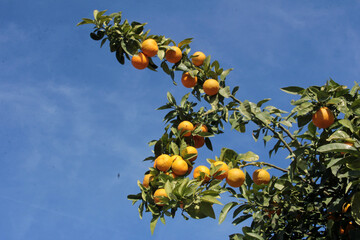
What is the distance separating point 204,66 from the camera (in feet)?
11.7

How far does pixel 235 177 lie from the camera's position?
2979 millimetres

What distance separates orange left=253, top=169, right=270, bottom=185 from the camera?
10.6ft

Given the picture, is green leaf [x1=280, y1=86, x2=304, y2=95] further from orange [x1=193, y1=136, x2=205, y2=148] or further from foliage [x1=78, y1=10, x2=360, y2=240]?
orange [x1=193, y1=136, x2=205, y2=148]

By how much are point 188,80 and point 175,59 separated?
0.25 m

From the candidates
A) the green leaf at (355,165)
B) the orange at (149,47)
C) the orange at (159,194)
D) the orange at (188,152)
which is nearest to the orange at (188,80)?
A: the orange at (149,47)

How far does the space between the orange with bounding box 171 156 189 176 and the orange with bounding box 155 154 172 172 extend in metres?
0.04

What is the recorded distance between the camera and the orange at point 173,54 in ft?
11.5

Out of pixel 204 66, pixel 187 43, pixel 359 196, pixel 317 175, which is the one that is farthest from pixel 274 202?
pixel 187 43

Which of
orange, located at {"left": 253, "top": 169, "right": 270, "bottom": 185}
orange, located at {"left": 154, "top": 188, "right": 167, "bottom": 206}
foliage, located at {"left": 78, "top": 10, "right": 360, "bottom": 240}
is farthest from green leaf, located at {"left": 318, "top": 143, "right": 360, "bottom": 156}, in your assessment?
orange, located at {"left": 154, "top": 188, "right": 167, "bottom": 206}

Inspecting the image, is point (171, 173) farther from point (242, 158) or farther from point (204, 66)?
point (204, 66)

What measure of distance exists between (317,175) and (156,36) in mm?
1994

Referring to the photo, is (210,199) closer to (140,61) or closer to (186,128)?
(186,128)

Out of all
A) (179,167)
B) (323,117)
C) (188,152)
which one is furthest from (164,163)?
(323,117)

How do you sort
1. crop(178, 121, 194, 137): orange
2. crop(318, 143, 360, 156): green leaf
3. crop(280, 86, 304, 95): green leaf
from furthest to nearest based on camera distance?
crop(178, 121, 194, 137): orange, crop(280, 86, 304, 95): green leaf, crop(318, 143, 360, 156): green leaf
